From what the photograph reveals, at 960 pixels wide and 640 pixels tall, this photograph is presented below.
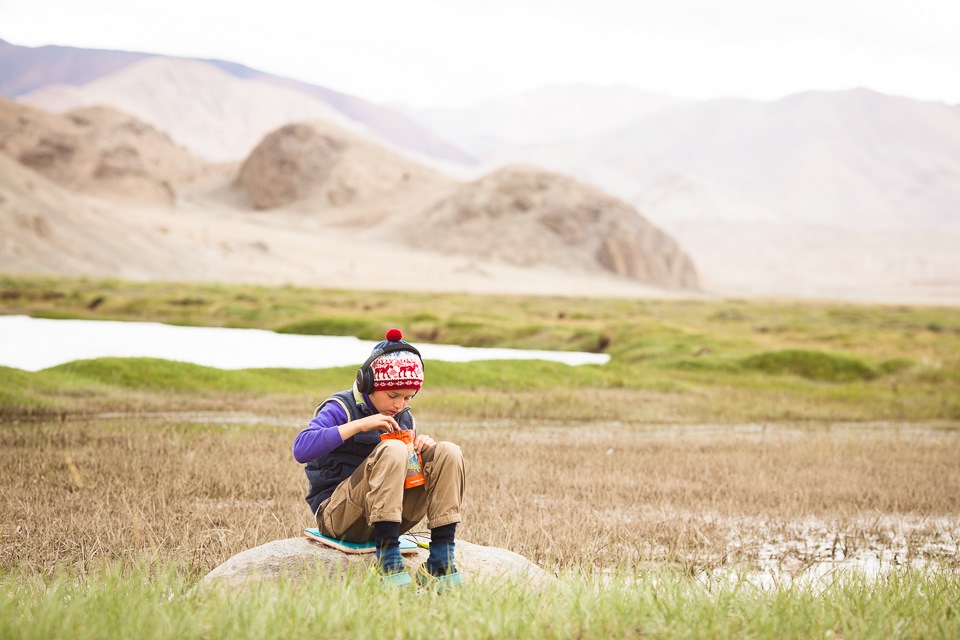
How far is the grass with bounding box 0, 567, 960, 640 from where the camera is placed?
13.9 feet

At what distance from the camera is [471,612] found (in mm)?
4605

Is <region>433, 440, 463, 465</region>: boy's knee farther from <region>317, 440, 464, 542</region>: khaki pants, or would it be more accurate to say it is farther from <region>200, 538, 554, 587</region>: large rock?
<region>200, 538, 554, 587</region>: large rock

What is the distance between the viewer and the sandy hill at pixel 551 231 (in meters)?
121

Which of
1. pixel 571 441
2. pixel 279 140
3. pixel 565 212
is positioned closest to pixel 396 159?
pixel 279 140

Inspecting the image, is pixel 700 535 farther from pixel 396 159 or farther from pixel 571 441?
pixel 396 159

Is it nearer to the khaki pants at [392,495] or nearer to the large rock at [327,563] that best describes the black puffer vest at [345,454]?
the khaki pants at [392,495]

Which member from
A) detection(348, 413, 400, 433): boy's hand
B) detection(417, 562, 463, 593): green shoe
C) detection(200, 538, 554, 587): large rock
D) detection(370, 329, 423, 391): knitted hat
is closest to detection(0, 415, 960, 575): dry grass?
detection(200, 538, 554, 587): large rock

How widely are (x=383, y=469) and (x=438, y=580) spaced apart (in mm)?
745

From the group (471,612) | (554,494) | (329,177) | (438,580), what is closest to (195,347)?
(554,494)

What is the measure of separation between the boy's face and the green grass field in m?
1.25

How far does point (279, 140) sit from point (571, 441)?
471 feet

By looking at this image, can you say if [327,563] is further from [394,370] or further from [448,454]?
[394,370]

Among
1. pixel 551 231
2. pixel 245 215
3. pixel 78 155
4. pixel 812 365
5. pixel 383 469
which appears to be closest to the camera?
pixel 383 469

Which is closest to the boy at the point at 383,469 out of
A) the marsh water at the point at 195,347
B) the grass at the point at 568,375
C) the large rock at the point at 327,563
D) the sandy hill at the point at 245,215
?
the large rock at the point at 327,563
